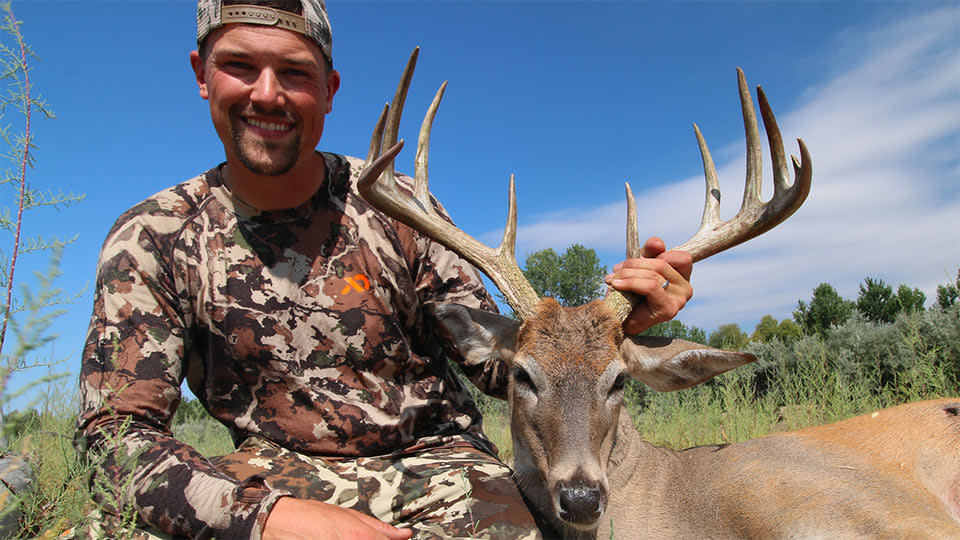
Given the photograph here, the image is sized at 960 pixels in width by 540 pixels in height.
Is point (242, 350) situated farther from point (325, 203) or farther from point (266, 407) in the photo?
point (325, 203)

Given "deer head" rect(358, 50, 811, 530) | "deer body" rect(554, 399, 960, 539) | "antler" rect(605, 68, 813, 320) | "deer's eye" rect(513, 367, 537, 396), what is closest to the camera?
"deer head" rect(358, 50, 811, 530)

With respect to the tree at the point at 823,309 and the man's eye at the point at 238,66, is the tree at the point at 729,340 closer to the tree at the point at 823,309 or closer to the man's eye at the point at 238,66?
the tree at the point at 823,309

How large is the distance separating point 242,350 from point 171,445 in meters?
0.67

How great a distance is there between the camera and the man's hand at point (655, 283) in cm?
337

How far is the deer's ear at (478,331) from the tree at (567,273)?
2455cm

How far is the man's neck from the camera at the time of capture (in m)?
3.61

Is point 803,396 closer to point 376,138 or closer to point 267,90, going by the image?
point 376,138

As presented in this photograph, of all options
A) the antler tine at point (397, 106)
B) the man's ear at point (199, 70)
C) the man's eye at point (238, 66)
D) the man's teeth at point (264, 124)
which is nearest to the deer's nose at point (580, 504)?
the antler tine at point (397, 106)

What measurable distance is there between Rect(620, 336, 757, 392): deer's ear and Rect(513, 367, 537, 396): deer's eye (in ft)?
1.68

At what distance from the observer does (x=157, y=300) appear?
3273 millimetres

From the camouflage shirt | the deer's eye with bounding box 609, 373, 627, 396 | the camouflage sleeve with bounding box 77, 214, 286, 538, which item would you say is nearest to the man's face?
the camouflage shirt

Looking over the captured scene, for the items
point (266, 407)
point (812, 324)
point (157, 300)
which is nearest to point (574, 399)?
point (266, 407)

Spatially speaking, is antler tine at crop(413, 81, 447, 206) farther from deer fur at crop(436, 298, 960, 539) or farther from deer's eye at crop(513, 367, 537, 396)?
deer's eye at crop(513, 367, 537, 396)

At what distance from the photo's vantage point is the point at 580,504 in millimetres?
2729
